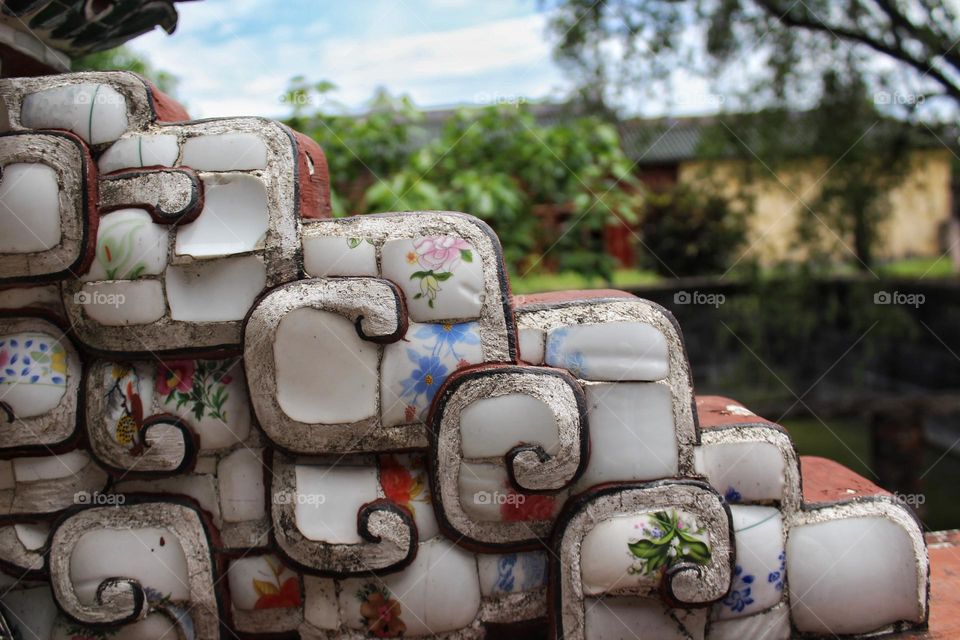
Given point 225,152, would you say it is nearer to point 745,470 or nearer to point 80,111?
point 80,111

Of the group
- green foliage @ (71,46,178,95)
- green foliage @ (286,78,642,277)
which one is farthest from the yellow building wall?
green foliage @ (71,46,178,95)

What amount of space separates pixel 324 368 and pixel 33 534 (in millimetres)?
629

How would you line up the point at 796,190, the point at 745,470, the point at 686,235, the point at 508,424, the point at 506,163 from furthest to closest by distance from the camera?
the point at 686,235, the point at 796,190, the point at 506,163, the point at 745,470, the point at 508,424

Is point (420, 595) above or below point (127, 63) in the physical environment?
below

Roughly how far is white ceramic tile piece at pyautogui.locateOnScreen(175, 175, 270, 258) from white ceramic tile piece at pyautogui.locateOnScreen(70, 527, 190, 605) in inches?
20.4

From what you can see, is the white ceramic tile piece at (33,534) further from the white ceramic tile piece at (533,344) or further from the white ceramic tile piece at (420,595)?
the white ceramic tile piece at (533,344)

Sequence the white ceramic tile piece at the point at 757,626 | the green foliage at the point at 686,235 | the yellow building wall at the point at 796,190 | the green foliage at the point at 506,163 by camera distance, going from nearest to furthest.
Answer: the white ceramic tile piece at the point at 757,626 → the green foliage at the point at 506,163 → the yellow building wall at the point at 796,190 → the green foliage at the point at 686,235

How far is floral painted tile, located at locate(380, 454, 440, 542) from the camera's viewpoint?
1477mm

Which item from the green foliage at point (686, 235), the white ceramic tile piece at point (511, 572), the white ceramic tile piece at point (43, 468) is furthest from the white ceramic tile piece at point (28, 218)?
the green foliage at point (686, 235)

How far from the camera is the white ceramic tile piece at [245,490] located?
4.95 ft

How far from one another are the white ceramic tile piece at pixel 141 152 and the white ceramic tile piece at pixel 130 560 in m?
0.66

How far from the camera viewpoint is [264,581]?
1.51 m

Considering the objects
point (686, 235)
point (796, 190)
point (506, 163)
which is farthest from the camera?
point (686, 235)

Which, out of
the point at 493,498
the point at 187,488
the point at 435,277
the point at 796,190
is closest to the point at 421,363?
the point at 435,277
